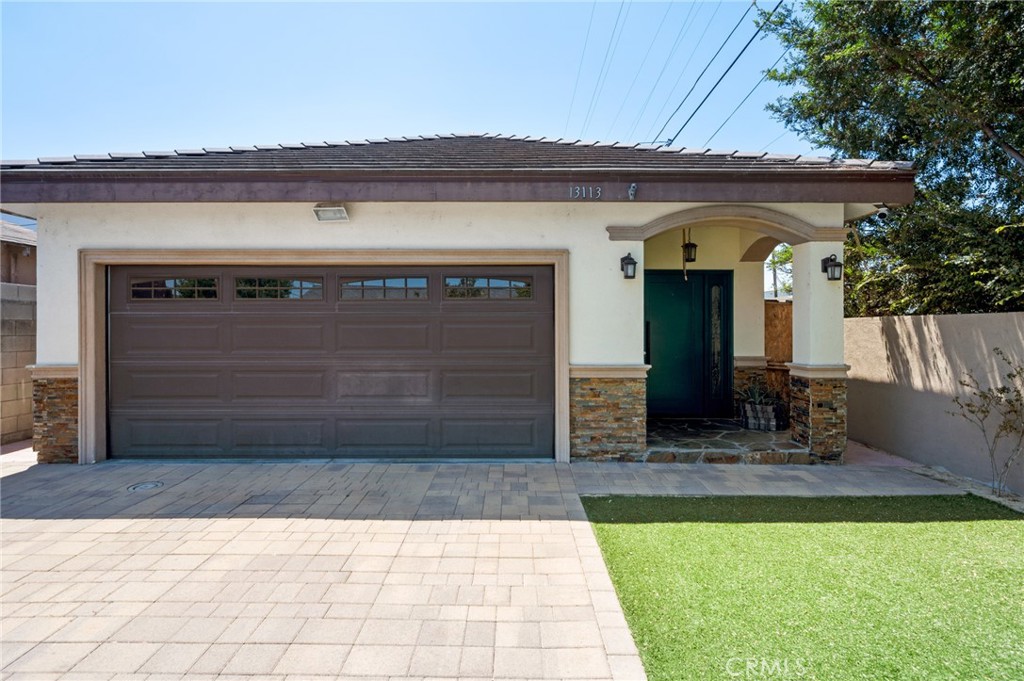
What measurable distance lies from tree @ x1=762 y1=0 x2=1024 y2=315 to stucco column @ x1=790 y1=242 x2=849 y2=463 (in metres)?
1.84

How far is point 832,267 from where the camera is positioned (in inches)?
249

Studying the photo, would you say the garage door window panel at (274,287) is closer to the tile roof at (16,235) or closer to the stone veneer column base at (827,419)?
the tile roof at (16,235)

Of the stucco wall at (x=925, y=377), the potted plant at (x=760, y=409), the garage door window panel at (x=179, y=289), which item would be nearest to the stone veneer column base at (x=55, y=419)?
the garage door window panel at (x=179, y=289)

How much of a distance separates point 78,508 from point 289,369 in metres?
2.49

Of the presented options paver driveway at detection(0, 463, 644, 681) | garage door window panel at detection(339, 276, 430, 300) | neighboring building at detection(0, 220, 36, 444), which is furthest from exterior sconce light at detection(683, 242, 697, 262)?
neighboring building at detection(0, 220, 36, 444)

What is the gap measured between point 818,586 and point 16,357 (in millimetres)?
10407

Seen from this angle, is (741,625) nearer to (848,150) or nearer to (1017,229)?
(1017,229)

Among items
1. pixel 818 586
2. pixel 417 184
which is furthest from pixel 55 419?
pixel 818 586

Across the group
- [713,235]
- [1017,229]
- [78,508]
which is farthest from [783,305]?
[78,508]

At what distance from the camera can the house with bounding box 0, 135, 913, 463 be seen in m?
6.38

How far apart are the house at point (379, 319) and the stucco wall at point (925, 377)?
3.60 feet

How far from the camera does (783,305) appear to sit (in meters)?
9.47

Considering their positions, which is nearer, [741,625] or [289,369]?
[741,625]

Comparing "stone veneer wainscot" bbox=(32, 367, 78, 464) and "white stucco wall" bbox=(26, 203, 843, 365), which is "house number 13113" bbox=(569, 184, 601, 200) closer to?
"white stucco wall" bbox=(26, 203, 843, 365)
